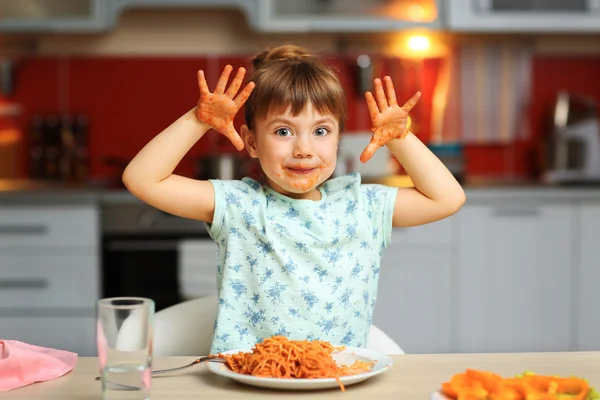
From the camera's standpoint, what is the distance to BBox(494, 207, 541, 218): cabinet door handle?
10.6ft

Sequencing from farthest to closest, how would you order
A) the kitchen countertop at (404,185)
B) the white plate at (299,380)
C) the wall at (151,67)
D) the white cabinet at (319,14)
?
the wall at (151,67)
the white cabinet at (319,14)
the kitchen countertop at (404,185)
the white plate at (299,380)

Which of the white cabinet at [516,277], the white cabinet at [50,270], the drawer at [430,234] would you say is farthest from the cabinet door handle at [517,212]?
the white cabinet at [50,270]

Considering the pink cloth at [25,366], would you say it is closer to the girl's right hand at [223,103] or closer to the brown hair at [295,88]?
the girl's right hand at [223,103]

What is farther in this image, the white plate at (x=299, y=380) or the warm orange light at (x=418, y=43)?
the warm orange light at (x=418, y=43)

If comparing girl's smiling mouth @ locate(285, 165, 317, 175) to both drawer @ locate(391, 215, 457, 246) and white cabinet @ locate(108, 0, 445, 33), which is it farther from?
white cabinet @ locate(108, 0, 445, 33)

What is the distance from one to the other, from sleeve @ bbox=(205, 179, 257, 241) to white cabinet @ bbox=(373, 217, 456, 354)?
5.81 ft

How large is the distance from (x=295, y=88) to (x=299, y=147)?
0.10 m

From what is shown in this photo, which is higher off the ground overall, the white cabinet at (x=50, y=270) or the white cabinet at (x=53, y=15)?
the white cabinet at (x=53, y=15)

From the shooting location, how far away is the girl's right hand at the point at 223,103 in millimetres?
1281

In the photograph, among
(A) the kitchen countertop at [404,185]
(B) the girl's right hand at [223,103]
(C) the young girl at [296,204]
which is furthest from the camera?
(A) the kitchen countertop at [404,185]

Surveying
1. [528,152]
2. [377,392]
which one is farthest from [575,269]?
[377,392]

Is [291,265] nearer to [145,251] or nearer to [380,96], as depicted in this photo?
[380,96]

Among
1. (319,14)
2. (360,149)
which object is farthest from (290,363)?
(319,14)

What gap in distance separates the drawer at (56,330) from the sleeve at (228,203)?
179 cm
